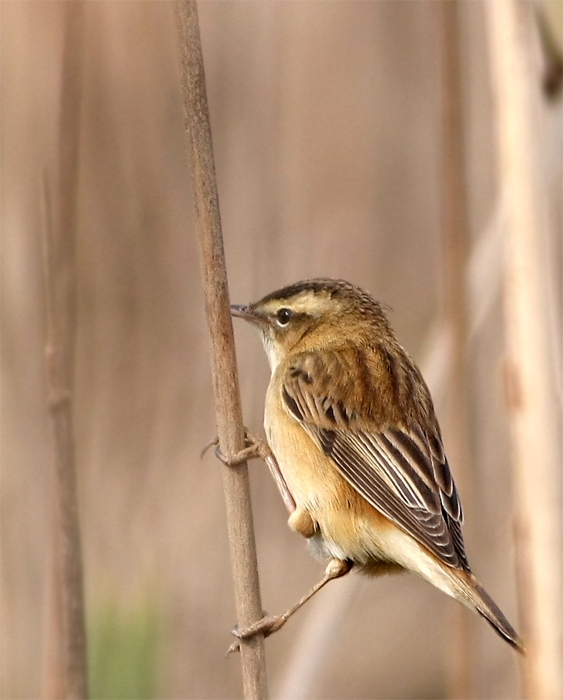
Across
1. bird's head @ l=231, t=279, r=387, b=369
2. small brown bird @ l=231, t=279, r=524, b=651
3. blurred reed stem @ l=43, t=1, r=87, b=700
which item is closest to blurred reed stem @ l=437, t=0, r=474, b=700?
small brown bird @ l=231, t=279, r=524, b=651

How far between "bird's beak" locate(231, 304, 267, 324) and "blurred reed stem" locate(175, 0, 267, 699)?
3.88ft

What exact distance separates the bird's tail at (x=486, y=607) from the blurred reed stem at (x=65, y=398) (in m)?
1.24

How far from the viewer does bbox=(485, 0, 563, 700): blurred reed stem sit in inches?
77.1

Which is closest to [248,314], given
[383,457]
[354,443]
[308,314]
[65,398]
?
[308,314]

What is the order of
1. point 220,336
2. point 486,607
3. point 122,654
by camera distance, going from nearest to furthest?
point 220,336
point 486,607
point 122,654

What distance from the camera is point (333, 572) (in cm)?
374

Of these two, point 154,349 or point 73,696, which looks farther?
point 154,349

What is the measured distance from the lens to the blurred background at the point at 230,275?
14.7ft

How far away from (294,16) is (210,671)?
362 centimetres

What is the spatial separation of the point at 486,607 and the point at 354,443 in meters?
0.87

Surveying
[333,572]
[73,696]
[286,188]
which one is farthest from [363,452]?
[286,188]

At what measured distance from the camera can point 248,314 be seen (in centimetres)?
411

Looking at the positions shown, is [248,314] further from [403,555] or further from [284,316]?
[403,555]

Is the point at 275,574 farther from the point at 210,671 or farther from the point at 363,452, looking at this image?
the point at 363,452
